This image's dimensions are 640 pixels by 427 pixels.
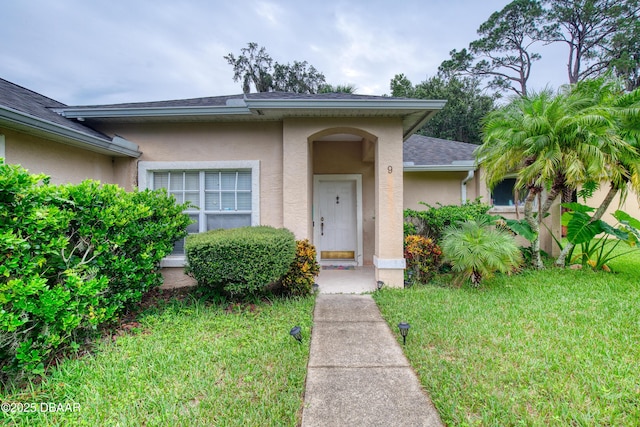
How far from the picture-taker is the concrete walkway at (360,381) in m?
2.33

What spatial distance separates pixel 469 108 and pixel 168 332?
24.2m

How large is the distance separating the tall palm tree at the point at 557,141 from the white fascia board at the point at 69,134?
8077 millimetres

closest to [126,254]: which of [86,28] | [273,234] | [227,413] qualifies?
[273,234]

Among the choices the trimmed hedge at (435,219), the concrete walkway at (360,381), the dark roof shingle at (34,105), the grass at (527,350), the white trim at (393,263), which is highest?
the dark roof shingle at (34,105)

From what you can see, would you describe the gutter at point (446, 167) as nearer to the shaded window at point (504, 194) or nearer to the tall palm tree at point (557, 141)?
the tall palm tree at point (557, 141)

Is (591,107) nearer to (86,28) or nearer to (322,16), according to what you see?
(322,16)

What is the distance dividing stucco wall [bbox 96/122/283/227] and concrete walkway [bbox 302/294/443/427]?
9.32 ft

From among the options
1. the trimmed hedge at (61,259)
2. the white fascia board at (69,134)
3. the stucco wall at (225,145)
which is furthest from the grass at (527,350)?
the white fascia board at (69,134)

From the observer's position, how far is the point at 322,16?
12367 mm

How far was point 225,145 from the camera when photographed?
6.00m

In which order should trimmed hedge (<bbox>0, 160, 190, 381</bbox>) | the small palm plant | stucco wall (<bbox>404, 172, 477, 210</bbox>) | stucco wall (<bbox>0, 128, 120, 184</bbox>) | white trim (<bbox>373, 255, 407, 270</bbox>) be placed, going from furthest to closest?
stucco wall (<bbox>404, 172, 477, 210</bbox>), white trim (<bbox>373, 255, 407, 270</bbox>), the small palm plant, stucco wall (<bbox>0, 128, 120, 184</bbox>), trimmed hedge (<bbox>0, 160, 190, 381</bbox>)

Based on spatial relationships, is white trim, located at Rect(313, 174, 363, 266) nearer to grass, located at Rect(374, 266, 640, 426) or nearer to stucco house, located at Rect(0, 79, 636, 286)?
stucco house, located at Rect(0, 79, 636, 286)

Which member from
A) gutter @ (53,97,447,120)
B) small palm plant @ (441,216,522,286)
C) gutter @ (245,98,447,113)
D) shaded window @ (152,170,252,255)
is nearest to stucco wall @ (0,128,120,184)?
gutter @ (53,97,447,120)

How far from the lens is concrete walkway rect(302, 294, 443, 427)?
7.64ft
